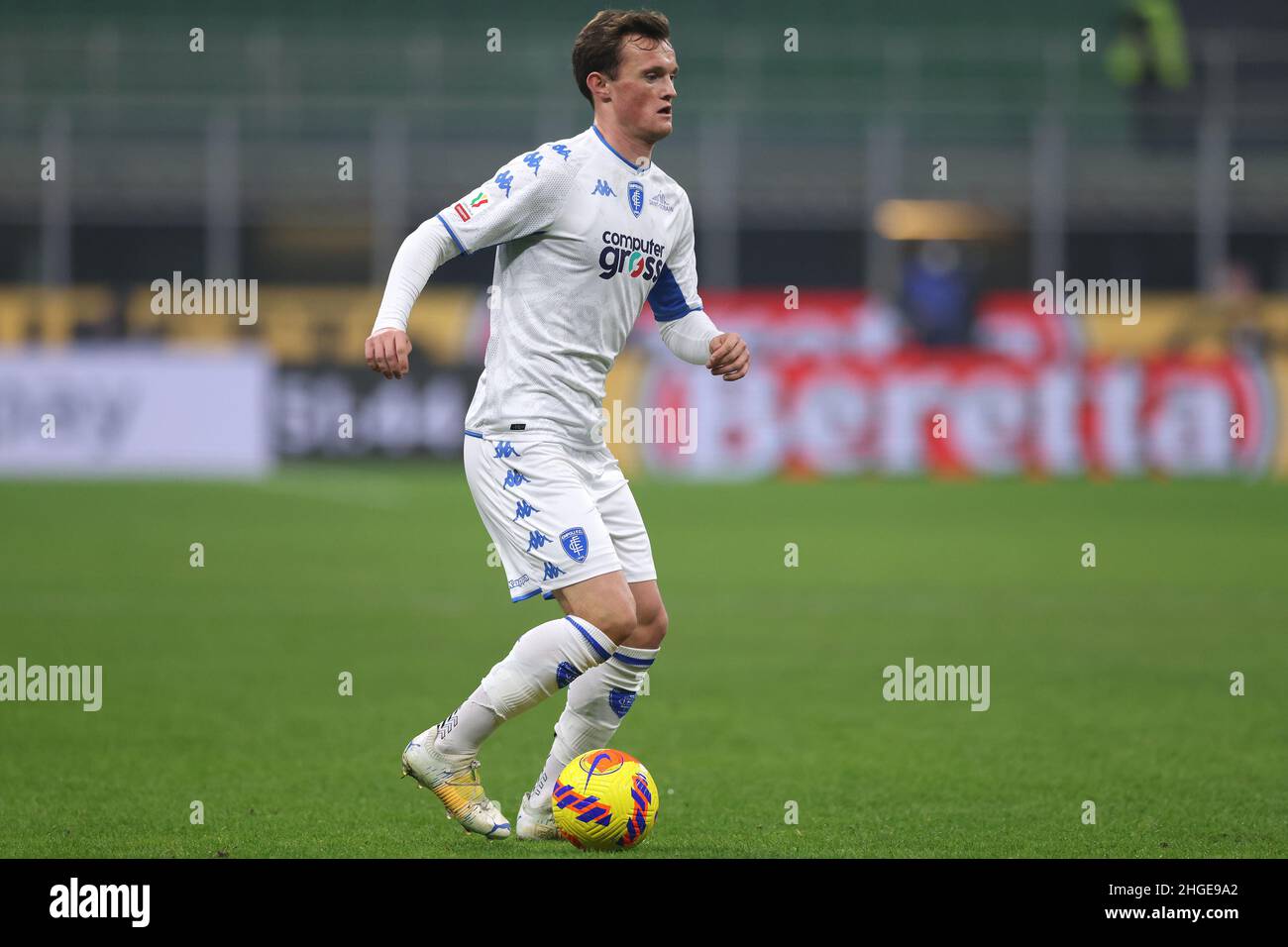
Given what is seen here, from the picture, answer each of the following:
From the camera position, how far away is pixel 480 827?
5.57 metres

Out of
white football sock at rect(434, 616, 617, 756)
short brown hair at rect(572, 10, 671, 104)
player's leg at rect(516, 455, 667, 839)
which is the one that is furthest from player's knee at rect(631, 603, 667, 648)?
short brown hair at rect(572, 10, 671, 104)

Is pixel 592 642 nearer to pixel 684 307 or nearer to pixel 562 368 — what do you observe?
pixel 562 368

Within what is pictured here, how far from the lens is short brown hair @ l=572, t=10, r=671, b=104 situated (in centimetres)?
548

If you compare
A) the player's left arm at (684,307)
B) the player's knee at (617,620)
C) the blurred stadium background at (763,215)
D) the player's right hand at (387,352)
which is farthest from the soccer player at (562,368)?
the blurred stadium background at (763,215)

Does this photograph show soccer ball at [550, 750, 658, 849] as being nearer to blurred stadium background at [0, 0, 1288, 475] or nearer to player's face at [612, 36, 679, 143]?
player's face at [612, 36, 679, 143]

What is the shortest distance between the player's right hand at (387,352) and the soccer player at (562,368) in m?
0.29

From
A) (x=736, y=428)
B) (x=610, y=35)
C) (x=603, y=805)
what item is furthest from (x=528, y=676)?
(x=736, y=428)

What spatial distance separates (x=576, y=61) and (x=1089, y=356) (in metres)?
18.2

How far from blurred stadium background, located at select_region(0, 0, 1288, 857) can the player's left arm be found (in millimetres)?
1493

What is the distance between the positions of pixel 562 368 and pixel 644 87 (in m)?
0.85

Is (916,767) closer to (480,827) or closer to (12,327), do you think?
(480,827)

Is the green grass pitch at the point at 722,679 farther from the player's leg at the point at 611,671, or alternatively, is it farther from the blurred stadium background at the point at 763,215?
the blurred stadium background at the point at 763,215

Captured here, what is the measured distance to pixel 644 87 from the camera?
5.49 metres

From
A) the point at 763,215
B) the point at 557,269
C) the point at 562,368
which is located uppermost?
the point at 763,215
